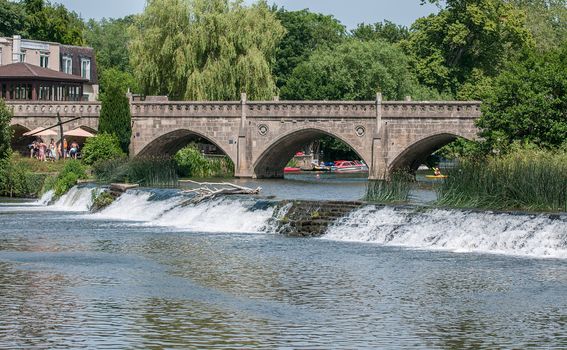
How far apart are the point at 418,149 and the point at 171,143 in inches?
673

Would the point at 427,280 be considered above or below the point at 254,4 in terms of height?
below

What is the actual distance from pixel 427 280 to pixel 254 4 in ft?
203

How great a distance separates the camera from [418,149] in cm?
8212

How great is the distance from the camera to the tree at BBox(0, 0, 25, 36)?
399ft

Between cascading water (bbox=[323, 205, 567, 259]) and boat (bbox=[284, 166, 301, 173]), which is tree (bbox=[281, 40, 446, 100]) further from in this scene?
cascading water (bbox=[323, 205, 567, 259])

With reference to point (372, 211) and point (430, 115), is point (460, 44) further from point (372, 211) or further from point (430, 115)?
point (372, 211)

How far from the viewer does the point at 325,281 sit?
30.5 meters

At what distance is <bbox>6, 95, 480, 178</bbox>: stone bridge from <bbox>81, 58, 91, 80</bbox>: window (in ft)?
82.1

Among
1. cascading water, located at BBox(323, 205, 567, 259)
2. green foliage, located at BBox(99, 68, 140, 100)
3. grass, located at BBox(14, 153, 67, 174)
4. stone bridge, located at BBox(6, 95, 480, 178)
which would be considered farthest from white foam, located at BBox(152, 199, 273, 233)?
green foliage, located at BBox(99, 68, 140, 100)

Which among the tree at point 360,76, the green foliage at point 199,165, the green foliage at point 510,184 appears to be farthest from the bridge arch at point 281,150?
the green foliage at point 510,184

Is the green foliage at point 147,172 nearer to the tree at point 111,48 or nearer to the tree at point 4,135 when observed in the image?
the tree at point 4,135

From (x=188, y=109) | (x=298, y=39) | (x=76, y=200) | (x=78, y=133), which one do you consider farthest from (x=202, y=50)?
(x=298, y=39)

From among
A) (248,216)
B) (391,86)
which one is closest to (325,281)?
(248,216)

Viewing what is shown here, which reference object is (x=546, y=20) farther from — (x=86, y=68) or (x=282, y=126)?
(x=282, y=126)
